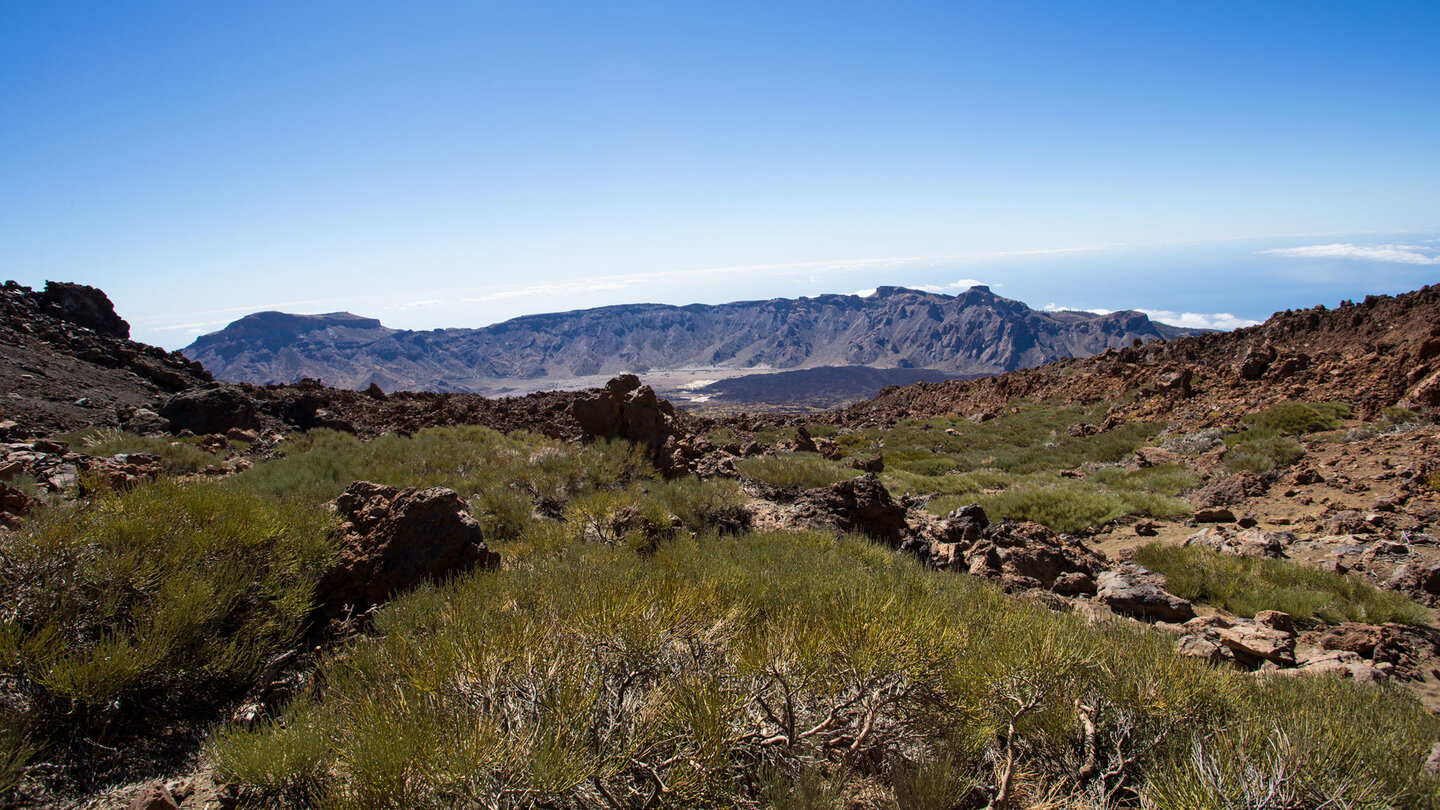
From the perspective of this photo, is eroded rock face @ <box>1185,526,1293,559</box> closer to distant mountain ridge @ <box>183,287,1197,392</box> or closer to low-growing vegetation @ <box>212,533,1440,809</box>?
low-growing vegetation @ <box>212,533,1440,809</box>

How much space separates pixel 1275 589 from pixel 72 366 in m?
26.2

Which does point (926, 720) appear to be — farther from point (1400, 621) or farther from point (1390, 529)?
point (1390, 529)

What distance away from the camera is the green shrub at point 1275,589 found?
5.79 metres

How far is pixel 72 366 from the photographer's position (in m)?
16.1

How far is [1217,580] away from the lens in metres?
6.75

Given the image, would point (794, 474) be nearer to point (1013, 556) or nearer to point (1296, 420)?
point (1013, 556)

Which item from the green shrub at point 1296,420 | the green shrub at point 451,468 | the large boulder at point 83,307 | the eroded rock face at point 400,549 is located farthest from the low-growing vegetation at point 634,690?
the large boulder at point 83,307

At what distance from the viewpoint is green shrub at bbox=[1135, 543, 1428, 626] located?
5793 millimetres

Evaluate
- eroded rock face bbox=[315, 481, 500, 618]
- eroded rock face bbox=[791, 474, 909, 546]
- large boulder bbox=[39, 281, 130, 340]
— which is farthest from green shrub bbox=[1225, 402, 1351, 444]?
large boulder bbox=[39, 281, 130, 340]

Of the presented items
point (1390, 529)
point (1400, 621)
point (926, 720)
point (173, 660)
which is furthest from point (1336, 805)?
point (1390, 529)

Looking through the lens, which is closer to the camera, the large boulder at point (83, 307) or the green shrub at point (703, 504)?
the green shrub at point (703, 504)

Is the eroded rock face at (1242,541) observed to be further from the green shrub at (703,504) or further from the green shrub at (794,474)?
the green shrub at (703,504)

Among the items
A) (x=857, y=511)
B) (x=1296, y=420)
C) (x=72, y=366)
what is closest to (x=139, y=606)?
(x=857, y=511)

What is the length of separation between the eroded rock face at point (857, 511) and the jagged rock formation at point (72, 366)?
13641 mm
